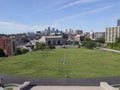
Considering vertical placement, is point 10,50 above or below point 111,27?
below

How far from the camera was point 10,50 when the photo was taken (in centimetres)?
9538

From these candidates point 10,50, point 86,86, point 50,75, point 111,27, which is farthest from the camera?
point 111,27

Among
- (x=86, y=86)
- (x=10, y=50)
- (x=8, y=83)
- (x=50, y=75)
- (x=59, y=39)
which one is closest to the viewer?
(x=86, y=86)

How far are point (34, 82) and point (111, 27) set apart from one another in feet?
Answer: 375

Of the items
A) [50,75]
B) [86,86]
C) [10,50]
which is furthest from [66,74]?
[10,50]

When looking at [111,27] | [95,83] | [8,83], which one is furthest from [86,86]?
[111,27]

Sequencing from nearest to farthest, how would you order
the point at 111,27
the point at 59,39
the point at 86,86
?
the point at 86,86
the point at 111,27
the point at 59,39

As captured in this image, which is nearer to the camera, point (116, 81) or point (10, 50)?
point (116, 81)

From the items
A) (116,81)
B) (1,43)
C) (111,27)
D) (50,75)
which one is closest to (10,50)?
(1,43)

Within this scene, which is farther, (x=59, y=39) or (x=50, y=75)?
(x=59, y=39)

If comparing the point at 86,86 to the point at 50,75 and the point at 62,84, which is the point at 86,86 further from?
the point at 50,75

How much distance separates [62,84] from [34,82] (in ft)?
8.83

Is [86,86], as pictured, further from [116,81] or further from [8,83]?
[8,83]

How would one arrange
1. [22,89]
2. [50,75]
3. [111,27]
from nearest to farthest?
[22,89], [50,75], [111,27]
